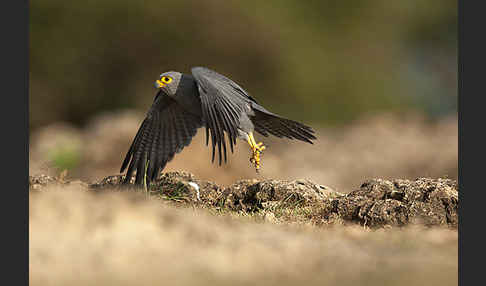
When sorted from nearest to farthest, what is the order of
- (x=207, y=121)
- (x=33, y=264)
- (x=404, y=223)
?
(x=33, y=264)
(x=404, y=223)
(x=207, y=121)

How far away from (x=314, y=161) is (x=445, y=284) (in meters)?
8.22

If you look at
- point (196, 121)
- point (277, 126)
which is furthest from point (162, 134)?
point (277, 126)

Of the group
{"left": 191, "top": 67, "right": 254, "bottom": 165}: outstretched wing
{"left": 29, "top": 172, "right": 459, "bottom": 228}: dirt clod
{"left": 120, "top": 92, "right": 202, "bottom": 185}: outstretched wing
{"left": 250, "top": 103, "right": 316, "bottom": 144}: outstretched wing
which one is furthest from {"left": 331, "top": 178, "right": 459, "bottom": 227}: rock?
{"left": 120, "top": 92, "right": 202, "bottom": 185}: outstretched wing

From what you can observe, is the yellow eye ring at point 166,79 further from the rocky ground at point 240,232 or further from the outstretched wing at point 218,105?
the rocky ground at point 240,232

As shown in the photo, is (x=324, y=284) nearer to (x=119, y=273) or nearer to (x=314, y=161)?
(x=119, y=273)

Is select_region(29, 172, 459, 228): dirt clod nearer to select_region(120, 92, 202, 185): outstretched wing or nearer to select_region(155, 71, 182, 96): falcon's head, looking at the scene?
select_region(120, 92, 202, 185): outstretched wing

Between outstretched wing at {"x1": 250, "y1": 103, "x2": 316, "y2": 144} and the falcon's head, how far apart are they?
740 millimetres

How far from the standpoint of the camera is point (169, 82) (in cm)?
534

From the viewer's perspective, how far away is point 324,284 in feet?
9.10

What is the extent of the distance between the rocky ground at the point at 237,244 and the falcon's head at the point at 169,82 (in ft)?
4.51

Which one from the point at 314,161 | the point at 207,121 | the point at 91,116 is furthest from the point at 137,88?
the point at 207,121

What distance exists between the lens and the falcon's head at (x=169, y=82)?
5328 millimetres

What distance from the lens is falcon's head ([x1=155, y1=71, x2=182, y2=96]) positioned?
5.33 m

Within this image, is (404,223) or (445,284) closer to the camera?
(445,284)
